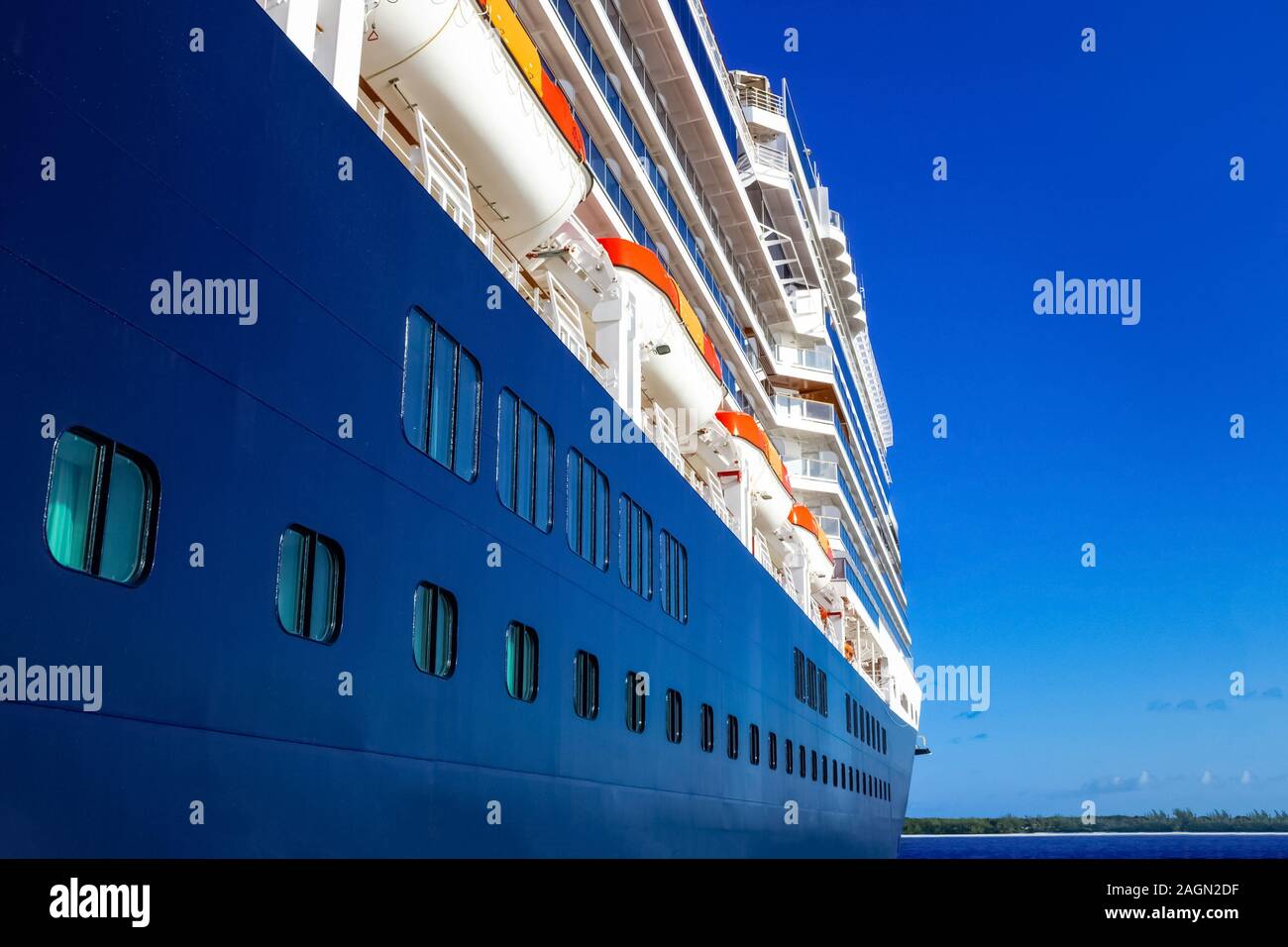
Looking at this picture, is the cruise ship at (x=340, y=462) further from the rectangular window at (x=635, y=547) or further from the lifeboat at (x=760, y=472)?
the lifeboat at (x=760, y=472)

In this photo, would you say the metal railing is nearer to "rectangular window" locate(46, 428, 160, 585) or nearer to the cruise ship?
the cruise ship

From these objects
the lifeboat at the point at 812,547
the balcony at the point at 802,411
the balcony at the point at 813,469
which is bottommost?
the lifeboat at the point at 812,547

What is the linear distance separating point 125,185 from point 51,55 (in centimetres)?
58

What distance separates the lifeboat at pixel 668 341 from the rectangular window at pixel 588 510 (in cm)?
285

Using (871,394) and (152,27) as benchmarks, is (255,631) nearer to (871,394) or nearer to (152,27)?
(152,27)

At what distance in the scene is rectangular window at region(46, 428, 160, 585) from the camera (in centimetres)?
464

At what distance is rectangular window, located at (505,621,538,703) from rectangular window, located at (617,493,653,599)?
2.57 m

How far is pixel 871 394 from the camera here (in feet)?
145

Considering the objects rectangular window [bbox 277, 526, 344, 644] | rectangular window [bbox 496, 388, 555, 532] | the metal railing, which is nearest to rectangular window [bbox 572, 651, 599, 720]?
rectangular window [bbox 496, 388, 555, 532]

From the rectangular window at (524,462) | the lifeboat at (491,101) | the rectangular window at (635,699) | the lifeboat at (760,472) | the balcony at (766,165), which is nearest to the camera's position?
the lifeboat at (491,101)

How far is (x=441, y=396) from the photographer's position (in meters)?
8.15

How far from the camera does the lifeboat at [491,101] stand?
877cm

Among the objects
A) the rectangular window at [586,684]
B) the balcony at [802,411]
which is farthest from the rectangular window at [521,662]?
the balcony at [802,411]

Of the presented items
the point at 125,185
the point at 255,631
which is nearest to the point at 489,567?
the point at 255,631
